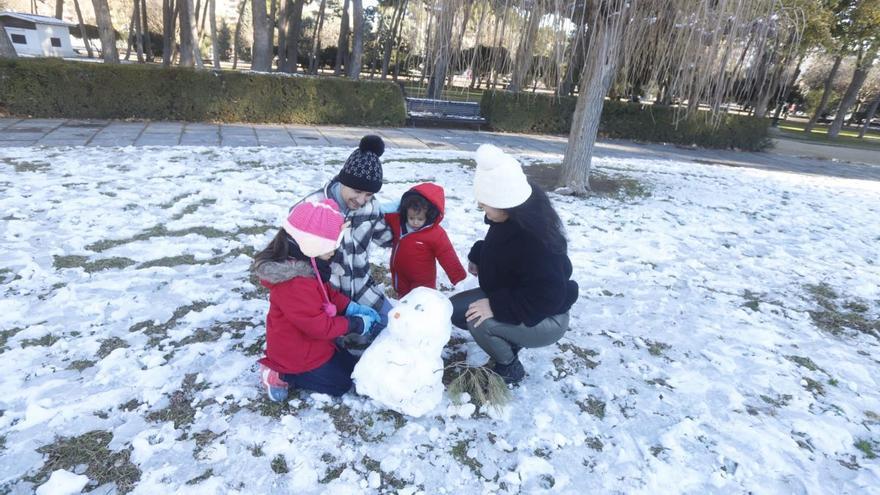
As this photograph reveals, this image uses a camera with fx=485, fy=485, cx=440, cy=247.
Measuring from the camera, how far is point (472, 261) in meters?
2.90

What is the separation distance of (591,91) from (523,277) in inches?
195

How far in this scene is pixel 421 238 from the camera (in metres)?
2.94

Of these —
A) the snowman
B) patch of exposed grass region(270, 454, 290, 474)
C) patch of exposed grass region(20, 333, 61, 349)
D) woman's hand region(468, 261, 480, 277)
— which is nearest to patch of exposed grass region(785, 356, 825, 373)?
woman's hand region(468, 261, 480, 277)

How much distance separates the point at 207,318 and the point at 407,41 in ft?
11.1

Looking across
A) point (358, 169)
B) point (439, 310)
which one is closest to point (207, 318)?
point (358, 169)

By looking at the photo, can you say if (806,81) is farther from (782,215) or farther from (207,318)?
(207,318)

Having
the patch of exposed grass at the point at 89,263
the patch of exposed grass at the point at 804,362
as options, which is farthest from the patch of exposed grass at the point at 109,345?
the patch of exposed grass at the point at 804,362

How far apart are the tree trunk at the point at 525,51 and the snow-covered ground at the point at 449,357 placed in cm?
173

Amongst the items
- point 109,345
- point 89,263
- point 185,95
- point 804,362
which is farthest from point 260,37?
point 804,362

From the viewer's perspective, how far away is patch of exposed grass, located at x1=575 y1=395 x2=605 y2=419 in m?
2.52

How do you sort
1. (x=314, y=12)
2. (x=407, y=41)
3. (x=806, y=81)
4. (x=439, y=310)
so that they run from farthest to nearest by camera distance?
(x=314, y=12), (x=806, y=81), (x=407, y=41), (x=439, y=310)

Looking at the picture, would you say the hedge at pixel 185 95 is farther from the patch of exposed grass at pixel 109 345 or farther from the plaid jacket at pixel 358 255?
the plaid jacket at pixel 358 255

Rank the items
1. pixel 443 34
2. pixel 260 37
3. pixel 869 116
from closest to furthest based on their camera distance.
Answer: pixel 443 34 < pixel 260 37 < pixel 869 116

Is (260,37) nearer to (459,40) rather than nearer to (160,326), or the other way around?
(459,40)
